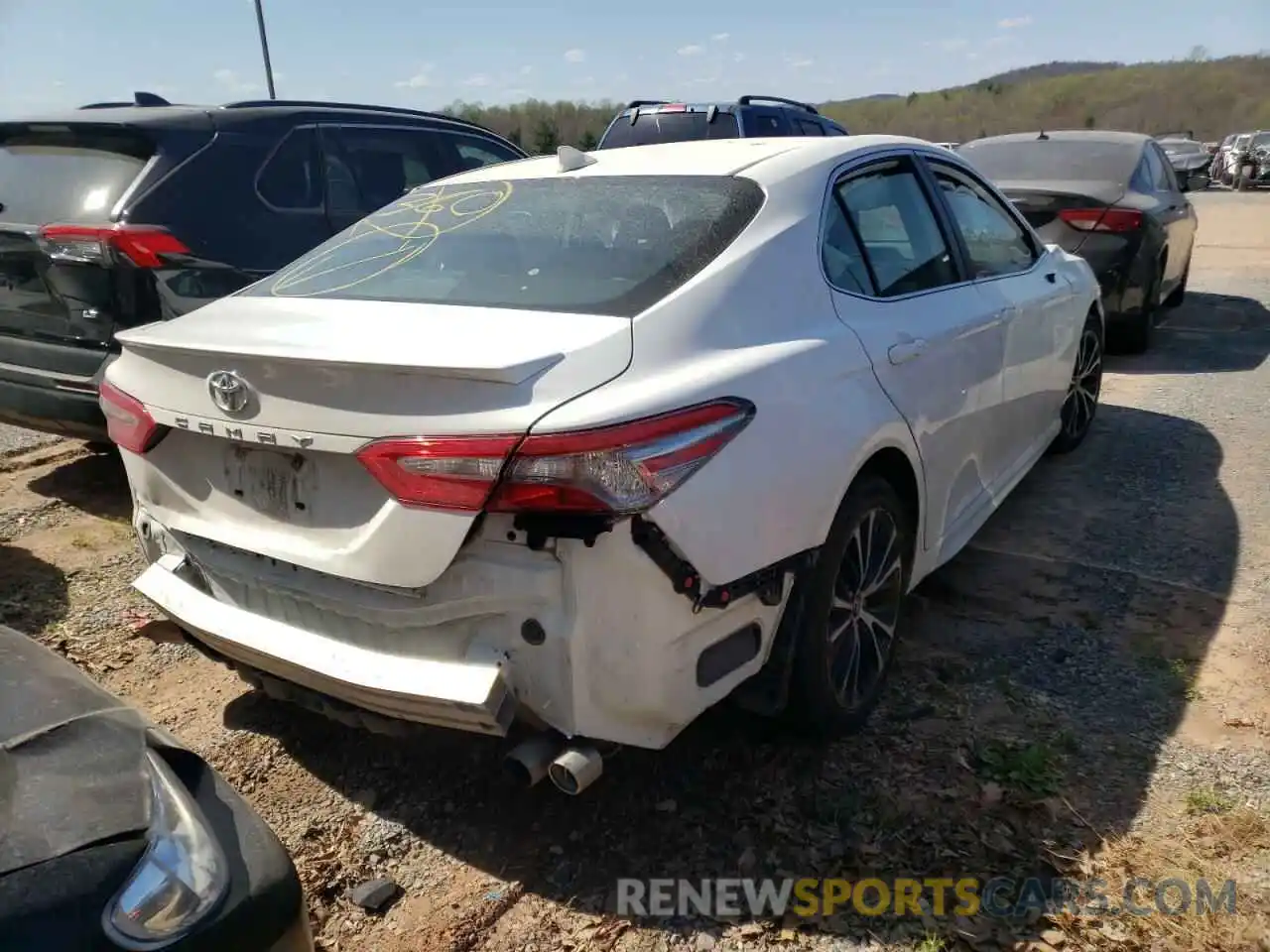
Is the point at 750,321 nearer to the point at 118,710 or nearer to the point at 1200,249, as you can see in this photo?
the point at 118,710

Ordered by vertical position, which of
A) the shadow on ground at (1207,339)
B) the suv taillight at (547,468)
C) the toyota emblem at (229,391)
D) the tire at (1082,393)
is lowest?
the shadow on ground at (1207,339)

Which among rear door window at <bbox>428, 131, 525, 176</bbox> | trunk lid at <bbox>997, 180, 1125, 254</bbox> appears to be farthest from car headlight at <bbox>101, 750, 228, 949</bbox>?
trunk lid at <bbox>997, 180, 1125, 254</bbox>

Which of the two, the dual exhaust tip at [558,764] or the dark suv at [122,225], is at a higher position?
the dark suv at [122,225]

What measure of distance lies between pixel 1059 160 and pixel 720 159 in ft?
20.2

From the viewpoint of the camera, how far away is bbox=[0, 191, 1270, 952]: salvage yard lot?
237cm

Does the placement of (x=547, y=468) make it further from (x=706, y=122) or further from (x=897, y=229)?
(x=706, y=122)

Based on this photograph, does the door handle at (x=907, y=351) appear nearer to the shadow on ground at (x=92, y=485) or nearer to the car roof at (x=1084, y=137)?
the shadow on ground at (x=92, y=485)

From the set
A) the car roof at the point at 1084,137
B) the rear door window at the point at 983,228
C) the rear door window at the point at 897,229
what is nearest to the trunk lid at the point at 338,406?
the rear door window at the point at 897,229

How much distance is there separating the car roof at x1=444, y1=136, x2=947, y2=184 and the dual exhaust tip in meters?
1.63

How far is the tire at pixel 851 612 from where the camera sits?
8.52 feet

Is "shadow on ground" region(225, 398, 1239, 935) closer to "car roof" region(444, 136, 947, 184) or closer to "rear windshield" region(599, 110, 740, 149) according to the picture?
"car roof" region(444, 136, 947, 184)

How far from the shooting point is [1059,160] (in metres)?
8.10

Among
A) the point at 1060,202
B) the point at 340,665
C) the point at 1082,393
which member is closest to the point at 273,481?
the point at 340,665

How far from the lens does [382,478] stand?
6.93 ft
